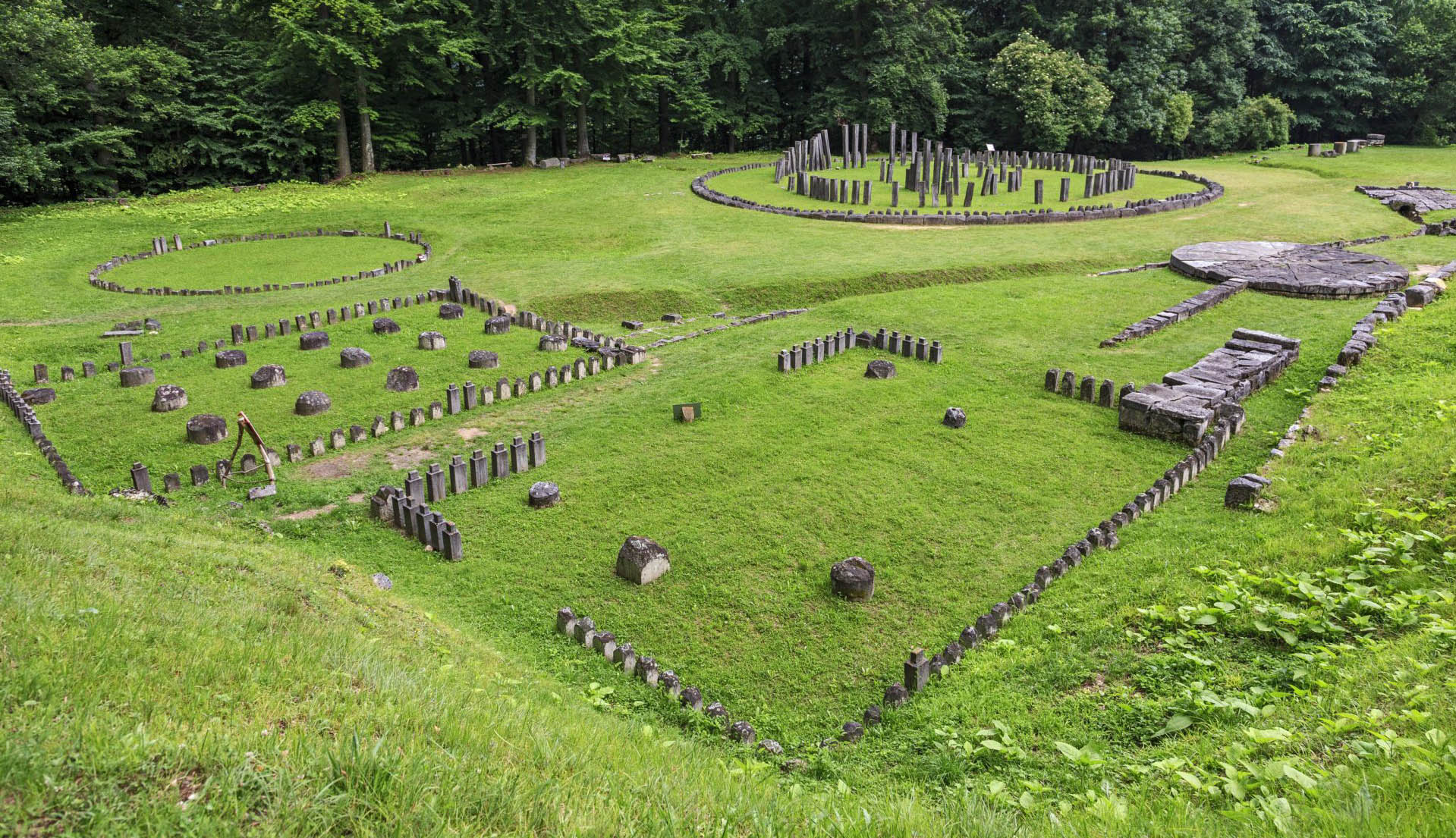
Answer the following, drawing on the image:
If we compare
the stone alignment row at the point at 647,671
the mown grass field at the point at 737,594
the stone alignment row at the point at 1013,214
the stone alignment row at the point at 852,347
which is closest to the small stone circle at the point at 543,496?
the mown grass field at the point at 737,594

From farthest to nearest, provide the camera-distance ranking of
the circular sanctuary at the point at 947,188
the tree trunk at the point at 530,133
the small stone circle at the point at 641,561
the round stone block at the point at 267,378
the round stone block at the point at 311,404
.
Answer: the tree trunk at the point at 530,133
the circular sanctuary at the point at 947,188
the round stone block at the point at 267,378
the round stone block at the point at 311,404
the small stone circle at the point at 641,561

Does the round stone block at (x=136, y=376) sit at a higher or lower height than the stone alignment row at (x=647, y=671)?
higher

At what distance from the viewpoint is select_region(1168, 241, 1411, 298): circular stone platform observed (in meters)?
18.8

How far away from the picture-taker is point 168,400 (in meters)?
14.0

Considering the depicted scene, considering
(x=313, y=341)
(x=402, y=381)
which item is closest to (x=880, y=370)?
(x=402, y=381)

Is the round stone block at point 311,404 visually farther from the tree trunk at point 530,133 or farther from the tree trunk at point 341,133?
the tree trunk at point 530,133

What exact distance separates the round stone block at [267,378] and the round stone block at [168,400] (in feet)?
3.68

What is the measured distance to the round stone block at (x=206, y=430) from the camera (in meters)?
12.9

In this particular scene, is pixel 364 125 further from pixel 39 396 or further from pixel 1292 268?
pixel 1292 268

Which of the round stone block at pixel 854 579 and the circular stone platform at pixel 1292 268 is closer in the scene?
the round stone block at pixel 854 579

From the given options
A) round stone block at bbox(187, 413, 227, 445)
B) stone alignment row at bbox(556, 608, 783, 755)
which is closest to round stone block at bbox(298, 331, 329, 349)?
round stone block at bbox(187, 413, 227, 445)

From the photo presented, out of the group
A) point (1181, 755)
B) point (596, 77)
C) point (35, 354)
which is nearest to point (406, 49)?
point (596, 77)

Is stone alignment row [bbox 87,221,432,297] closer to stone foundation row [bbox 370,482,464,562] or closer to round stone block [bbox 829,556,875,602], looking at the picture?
stone foundation row [bbox 370,482,464,562]

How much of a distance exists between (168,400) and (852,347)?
473 inches
